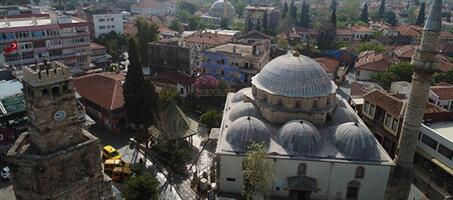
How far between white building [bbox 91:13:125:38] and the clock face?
174 feet

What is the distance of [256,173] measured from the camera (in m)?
21.7

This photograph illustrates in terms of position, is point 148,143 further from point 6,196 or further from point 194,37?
point 194,37

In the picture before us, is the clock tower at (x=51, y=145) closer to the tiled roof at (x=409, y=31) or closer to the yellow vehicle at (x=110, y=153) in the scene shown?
the yellow vehicle at (x=110, y=153)

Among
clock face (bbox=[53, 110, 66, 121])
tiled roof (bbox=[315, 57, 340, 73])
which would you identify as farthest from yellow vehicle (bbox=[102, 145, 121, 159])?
tiled roof (bbox=[315, 57, 340, 73])

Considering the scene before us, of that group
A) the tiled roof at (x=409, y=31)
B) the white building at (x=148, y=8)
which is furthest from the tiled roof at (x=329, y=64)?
the white building at (x=148, y=8)

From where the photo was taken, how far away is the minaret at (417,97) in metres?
23.0

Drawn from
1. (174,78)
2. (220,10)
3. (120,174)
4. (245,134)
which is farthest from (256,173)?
(220,10)

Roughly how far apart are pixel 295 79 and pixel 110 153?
16.8 m

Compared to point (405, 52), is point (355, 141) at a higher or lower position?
lower

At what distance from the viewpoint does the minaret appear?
22969 millimetres

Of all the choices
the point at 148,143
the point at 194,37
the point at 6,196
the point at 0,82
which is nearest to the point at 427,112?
the point at 148,143

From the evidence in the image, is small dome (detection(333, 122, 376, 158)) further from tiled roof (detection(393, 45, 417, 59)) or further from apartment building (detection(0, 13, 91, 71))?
tiled roof (detection(393, 45, 417, 59))

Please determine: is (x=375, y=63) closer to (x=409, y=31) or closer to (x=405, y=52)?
(x=405, y=52)

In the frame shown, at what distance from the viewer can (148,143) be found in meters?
33.2
